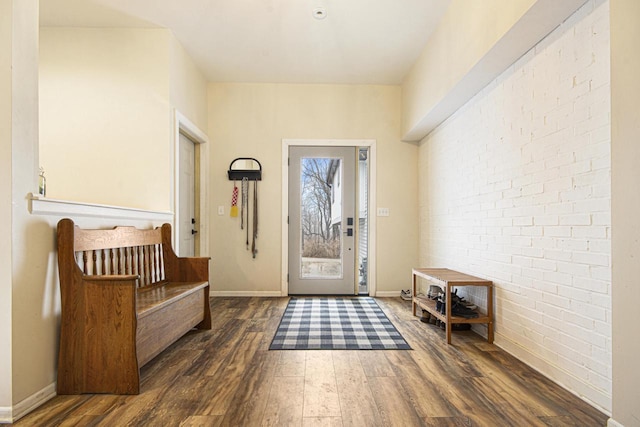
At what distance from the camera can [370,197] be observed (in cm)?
478

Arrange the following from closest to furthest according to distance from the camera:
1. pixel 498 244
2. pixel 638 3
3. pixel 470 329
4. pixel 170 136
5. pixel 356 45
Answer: pixel 638 3 < pixel 498 244 < pixel 470 329 < pixel 170 136 < pixel 356 45

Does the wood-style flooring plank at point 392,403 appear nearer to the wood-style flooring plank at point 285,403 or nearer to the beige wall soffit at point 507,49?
the wood-style flooring plank at point 285,403

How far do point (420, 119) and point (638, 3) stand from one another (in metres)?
2.53

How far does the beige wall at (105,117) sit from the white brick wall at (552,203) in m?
2.84

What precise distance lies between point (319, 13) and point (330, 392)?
2.93 metres

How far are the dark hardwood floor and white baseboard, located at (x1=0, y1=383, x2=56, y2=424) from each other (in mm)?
37

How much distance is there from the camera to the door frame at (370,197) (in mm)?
4688

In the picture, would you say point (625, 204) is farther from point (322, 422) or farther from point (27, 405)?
point (27, 405)

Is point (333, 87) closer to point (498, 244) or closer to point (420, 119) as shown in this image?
point (420, 119)

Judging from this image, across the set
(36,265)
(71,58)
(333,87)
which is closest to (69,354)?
(36,265)

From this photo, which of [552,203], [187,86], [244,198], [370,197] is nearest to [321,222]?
[370,197]

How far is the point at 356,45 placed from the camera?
145 inches

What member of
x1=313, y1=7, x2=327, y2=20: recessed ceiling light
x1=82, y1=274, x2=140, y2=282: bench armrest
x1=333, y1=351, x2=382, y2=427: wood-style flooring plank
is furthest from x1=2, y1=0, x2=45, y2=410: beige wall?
x1=313, y1=7, x2=327, y2=20: recessed ceiling light

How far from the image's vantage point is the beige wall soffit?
6.30ft
